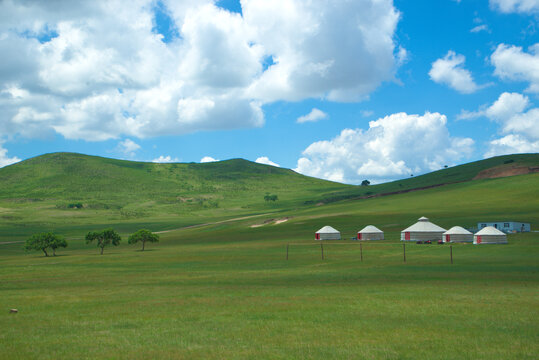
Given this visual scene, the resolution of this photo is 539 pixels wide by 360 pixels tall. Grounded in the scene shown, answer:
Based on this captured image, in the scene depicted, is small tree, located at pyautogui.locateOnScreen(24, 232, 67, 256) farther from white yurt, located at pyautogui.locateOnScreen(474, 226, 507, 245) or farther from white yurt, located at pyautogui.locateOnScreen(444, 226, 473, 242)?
white yurt, located at pyautogui.locateOnScreen(474, 226, 507, 245)

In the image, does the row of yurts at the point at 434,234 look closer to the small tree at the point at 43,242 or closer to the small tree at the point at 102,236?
the small tree at the point at 102,236

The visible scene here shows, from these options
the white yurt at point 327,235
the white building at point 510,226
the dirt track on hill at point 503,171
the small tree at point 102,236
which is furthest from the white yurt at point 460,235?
the dirt track on hill at point 503,171

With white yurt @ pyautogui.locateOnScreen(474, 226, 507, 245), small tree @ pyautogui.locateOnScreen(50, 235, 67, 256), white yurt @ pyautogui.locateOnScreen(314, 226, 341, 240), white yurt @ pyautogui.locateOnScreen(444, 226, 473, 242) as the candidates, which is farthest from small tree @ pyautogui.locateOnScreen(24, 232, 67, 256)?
white yurt @ pyautogui.locateOnScreen(474, 226, 507, 245)

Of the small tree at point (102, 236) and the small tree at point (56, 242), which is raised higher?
the small tree at point (102, 236)

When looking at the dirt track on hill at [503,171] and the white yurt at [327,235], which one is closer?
the white yurt at [327,235]

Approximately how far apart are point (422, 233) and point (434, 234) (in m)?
2.84

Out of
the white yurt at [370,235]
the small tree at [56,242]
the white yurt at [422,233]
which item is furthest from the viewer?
the white yurt at [370,235]

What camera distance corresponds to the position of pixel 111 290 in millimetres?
32406

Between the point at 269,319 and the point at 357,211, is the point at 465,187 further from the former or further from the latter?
the point at 269,319

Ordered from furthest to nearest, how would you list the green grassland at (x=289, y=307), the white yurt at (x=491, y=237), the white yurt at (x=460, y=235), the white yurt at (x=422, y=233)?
1. the white yurt at (x=422, y=233)
2. the white yurt at (x=460, y=235)
3. the white yurt at (x=491, y=237)
4. the green grassland at (x=289, y=307)

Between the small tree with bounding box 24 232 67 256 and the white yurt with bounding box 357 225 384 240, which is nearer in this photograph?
the small tree with bounding box 24 232 67 256

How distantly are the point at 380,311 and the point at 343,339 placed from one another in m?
5.74

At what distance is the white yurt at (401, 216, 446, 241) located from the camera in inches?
3219

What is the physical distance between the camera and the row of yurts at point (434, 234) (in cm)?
7119
